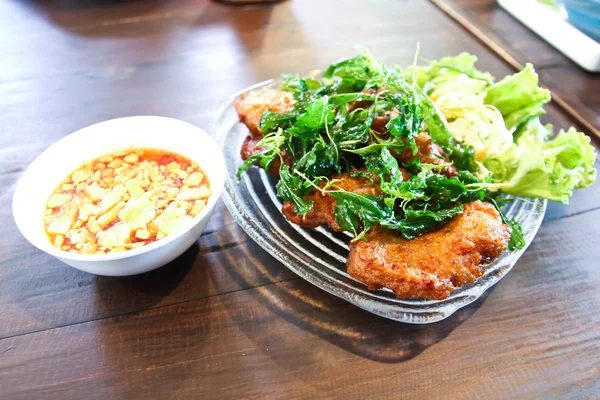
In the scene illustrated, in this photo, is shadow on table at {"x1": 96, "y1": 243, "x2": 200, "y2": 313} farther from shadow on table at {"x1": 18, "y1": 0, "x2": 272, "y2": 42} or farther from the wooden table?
shadow on table at {"x1": 18, "y1": 0, "x2": 272, "y2": 42}

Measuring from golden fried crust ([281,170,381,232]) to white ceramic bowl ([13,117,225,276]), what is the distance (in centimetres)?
36

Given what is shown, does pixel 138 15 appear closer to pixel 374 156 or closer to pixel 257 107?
pixel 257 107

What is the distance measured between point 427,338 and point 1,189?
2.28m

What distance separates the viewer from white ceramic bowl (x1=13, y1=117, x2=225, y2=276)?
1.52 m

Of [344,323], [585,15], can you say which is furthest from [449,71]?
[344,323]

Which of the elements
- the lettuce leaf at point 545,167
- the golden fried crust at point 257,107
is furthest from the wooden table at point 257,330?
the golden fried crust at point 257,107

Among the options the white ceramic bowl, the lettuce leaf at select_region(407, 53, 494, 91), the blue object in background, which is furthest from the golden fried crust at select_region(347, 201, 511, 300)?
the blue object in background

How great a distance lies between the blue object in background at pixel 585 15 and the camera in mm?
3367

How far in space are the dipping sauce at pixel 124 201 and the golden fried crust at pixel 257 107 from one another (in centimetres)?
42

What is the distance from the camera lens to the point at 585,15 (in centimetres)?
346

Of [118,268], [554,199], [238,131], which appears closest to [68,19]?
[238,131]

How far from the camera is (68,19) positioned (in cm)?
385

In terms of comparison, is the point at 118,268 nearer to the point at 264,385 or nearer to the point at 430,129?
the point at 264,385

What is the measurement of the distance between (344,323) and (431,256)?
0.45 meters
